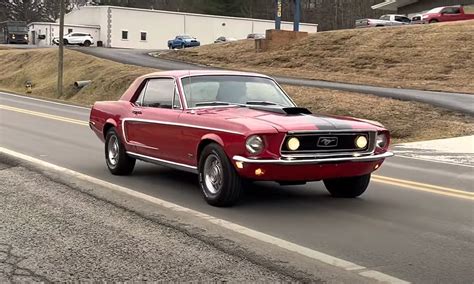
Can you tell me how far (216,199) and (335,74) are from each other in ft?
75.9

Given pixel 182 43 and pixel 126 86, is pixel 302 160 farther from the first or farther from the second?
pixel 182 43

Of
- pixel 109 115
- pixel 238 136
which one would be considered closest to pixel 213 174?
pixel 238 136

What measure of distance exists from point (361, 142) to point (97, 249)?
10.5 feet

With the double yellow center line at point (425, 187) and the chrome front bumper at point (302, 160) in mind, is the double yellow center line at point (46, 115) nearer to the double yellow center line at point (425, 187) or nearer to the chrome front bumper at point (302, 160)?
the double yellow center line at point (425, 187)

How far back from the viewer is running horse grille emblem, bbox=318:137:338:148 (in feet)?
21.7

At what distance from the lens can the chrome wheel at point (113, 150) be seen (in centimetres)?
904

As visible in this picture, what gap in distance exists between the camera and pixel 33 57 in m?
45.4

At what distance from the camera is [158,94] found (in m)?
8.39

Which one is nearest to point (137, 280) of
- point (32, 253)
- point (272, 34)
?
point (32, 253)

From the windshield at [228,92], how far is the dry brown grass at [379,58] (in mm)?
16535

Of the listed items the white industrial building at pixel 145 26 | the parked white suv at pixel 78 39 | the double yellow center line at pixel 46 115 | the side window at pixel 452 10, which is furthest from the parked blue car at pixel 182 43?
the double yellow center line at pixel 46 115

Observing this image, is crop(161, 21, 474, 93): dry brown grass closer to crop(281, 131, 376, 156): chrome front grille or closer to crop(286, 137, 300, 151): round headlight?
crop(281, 131, 376, 156): chrome front grille

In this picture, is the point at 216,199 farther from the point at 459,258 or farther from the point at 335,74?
the point at 335,74

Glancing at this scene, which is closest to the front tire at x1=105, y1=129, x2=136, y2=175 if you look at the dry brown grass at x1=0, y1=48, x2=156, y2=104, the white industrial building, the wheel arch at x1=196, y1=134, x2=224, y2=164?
the wheel arch at x1=196, y1=134, x2=224, y2=164
